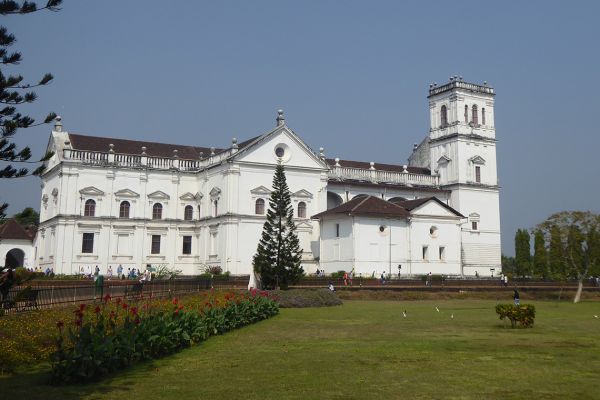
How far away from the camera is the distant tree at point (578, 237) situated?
1597 inches

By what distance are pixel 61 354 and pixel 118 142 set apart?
153 feet

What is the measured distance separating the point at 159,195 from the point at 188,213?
10.6ft

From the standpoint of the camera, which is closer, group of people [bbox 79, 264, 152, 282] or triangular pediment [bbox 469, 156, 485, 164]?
group of people [bbox 79, 264, 152, 282]

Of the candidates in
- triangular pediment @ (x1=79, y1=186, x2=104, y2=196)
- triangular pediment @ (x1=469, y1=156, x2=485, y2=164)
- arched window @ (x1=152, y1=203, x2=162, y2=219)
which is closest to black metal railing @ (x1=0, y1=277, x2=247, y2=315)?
triangular pediment @ (x1=79, y1=186, x2=104, y2=196)

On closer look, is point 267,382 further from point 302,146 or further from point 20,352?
point 302,146

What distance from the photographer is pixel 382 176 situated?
6219 centimetres

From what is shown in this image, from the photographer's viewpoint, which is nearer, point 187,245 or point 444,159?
point 187,245

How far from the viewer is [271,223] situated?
41.8 metres

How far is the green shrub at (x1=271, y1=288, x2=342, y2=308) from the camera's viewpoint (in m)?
30.6

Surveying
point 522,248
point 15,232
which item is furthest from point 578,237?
point 15,232

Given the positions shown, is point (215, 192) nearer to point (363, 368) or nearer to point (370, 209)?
point (370, 209)

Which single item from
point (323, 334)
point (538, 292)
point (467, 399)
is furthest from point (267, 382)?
point (538, 292)

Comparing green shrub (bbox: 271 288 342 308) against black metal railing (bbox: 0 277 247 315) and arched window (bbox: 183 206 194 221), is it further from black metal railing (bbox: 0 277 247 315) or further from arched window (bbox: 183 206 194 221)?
arched window (bbox: 183 206 194 221)

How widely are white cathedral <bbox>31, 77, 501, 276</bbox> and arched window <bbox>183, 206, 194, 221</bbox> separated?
0.13 meters
